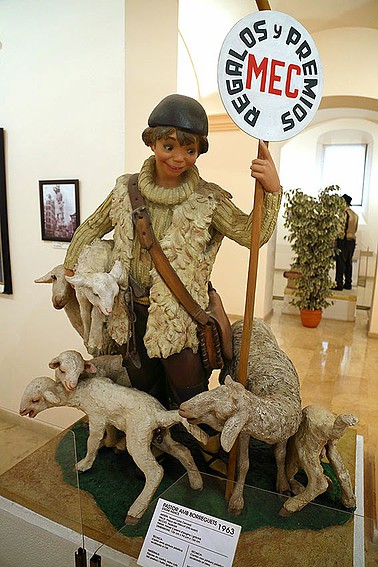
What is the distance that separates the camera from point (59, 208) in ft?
8.30

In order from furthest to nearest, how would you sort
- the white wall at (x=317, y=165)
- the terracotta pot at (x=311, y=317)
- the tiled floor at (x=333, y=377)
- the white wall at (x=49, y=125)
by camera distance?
1. the white wall at (x=317, y=165)
2. the terracotta pot at (x=311, y=317)
3. the white wall at (x=49, y=125)
4. the tiled floor at (x=333, y=377)

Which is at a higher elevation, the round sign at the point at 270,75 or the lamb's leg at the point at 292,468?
the round sign at the point at 270,75

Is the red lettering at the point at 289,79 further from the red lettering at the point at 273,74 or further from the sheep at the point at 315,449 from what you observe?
the sheep at the point at 315,449

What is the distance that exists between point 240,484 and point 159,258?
0.69 meters

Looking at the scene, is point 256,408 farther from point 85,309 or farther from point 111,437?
point 111,437

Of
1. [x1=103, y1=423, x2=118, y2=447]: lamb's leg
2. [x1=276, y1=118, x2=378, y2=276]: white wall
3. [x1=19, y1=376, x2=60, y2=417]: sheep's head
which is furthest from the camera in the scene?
[x1=276, y1=118, x2=378, y2=276]: white wall

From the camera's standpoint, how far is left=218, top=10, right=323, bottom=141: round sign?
1127 millimetres

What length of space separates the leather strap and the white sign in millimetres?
552

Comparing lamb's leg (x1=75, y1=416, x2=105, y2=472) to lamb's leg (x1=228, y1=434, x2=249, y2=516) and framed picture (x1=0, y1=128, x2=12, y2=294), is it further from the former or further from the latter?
framed picture (x1=0, y1=128, x2=12, y2=294)

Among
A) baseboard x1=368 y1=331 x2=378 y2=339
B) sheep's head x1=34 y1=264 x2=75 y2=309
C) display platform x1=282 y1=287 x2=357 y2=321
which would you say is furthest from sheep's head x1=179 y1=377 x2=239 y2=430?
display platform x1=282 y1=287 x2=357 y2=321

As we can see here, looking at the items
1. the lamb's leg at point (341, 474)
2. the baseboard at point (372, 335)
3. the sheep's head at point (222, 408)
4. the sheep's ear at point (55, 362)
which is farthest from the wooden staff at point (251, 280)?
the baseboard at point (372, 335)

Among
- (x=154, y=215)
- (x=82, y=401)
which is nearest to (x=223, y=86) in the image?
(x=154, y=215)

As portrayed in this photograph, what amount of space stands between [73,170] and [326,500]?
1.93 metres

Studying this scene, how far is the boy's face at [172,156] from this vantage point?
1.33 m
